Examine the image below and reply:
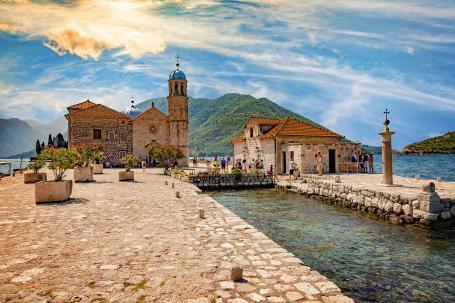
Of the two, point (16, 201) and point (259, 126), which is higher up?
point (259, 126)

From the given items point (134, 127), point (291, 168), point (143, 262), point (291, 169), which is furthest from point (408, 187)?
point (134, 127)

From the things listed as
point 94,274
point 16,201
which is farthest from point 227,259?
point 16,201

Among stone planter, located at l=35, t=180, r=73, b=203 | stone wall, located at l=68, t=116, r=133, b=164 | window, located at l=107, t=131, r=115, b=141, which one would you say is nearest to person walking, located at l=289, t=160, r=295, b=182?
stone planter, located at l=35, t=180, r=73, b=203

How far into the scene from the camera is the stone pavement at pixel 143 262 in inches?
163

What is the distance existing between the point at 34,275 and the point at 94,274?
866 millimetres

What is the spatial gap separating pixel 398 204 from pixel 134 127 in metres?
37.8

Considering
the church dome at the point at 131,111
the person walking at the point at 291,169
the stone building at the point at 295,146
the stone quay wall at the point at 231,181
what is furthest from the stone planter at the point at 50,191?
the church dome at the point at 131,111

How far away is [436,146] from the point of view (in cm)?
12162

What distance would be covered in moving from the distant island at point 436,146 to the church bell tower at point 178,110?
113583 mm

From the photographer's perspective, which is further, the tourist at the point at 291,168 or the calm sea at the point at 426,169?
the calm sea at the point at 426,169

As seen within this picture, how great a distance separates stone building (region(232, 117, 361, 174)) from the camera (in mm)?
27031

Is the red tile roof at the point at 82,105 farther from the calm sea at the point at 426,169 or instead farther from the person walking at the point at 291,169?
the person walking at the point at 291,169

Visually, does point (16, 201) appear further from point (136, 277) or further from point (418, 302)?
point (418, 302)

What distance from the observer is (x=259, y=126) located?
1287 inches
